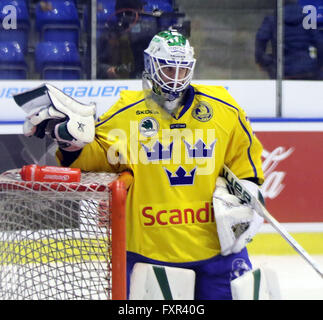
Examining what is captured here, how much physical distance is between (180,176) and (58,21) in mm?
2143

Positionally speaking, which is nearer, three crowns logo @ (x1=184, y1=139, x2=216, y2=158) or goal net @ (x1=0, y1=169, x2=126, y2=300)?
goal net @ (x1=0, y1=169, x2=126, y2=300)

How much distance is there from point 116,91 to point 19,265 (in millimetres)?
2193

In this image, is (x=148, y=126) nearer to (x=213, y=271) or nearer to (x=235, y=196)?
(x=235, y=196)

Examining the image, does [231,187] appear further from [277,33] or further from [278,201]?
[277,33]

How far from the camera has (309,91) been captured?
3.94 metres

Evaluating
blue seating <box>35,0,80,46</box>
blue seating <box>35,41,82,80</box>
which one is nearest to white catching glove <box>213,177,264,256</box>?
blue seating <box>35,41,82,80</box>

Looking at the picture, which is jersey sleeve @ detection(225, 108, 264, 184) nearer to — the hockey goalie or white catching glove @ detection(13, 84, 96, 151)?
the hockey goalie

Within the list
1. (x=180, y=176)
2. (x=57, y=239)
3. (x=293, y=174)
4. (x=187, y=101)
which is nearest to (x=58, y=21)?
(x=293, y=174)

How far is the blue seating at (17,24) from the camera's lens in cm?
373

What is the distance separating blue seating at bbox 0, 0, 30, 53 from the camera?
12.2 ft

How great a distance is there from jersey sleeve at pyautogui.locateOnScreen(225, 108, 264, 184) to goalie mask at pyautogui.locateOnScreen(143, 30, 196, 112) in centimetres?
19

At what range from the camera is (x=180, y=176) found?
1.99 meters

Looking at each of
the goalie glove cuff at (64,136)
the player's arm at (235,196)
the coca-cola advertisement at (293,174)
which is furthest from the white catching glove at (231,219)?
the coca-cola advertisement at (293,174)
